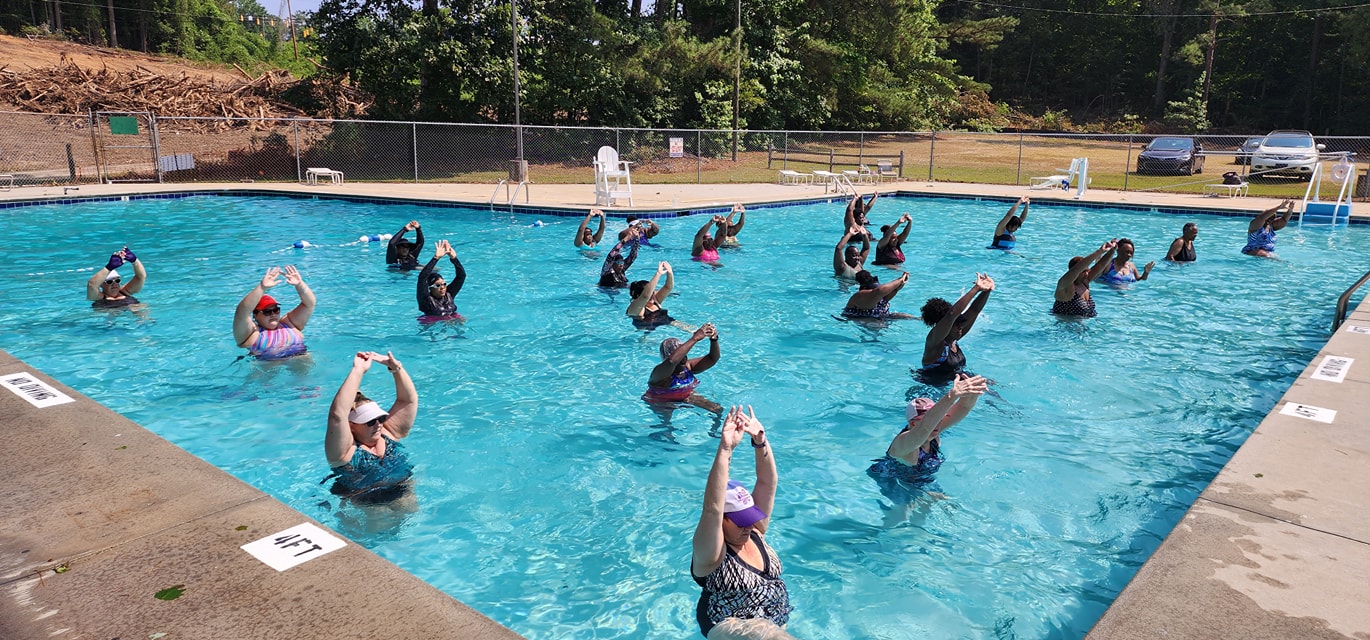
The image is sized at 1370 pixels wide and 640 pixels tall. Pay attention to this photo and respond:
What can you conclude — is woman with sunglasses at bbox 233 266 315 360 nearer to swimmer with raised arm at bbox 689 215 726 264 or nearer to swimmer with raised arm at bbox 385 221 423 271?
swimmer with raised arm at bbox 385 221 423 271

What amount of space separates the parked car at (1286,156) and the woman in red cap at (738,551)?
93.6 feet

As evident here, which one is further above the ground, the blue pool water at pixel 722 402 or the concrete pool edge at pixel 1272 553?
the concrete pool edge at pixel 1272 553

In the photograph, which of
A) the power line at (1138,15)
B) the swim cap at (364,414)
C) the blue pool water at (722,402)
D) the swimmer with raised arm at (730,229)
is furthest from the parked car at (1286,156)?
the swim cap at (364,414)

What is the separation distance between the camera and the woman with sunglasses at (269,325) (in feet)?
24.8

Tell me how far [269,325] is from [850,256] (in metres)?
8.21

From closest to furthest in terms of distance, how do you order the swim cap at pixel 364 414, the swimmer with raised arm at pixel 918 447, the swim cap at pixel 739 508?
the swim cap at pixel 739 508 < the swimmer with raised arm at pixel 918 447 < the swim cap at pixel 364 414

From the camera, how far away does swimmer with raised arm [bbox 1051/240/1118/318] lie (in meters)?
10.1

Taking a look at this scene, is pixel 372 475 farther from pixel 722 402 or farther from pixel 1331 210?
pixel 1331 210

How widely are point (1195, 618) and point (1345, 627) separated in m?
0.55

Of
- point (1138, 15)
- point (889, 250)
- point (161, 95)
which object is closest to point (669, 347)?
point (889, 250)

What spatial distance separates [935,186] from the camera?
2875 cm

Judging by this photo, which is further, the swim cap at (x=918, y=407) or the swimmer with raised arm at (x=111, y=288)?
the swimmer with raised arm at (x=111, y=288)

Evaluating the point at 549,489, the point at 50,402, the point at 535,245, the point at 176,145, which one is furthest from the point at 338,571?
the point at 176,145

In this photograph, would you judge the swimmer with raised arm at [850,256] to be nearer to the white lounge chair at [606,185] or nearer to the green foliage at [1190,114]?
the white lounge chair at [606,185]
